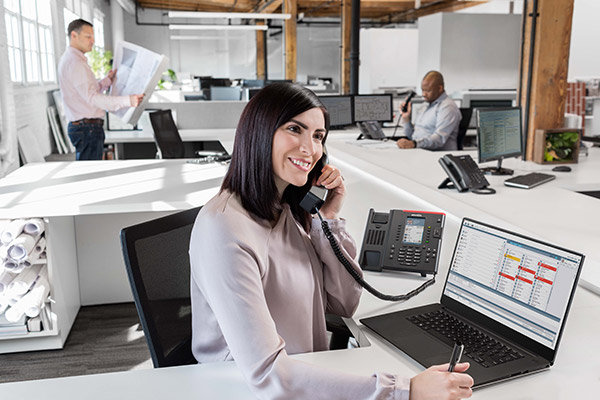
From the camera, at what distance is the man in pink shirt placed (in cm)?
460

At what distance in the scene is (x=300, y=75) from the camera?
19.1 meters

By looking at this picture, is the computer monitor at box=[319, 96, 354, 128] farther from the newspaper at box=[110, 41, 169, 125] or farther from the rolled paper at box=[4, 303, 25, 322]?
the rolled paper at box=[4, 303, 25, 322]

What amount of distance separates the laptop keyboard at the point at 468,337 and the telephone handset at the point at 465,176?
4.93 ft

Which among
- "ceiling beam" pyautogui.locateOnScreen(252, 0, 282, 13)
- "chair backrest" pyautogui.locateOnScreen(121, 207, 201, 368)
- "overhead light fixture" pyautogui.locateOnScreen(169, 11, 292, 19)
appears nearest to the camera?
"chair backrest" pyautogui.locateOnScreen(121, 207, 201, 368)

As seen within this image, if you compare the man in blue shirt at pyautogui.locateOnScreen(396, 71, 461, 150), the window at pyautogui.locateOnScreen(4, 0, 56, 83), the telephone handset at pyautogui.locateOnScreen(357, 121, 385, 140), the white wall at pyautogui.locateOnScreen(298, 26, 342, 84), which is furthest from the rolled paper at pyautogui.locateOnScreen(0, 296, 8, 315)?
the white wall at pyautogui.locateOnScreen(298, 26, 342, 84)

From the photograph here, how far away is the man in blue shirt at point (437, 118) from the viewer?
17.2 ft

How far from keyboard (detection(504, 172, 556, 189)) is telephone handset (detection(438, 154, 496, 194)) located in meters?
0.18

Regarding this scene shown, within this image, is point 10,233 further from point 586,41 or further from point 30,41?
point 586,41

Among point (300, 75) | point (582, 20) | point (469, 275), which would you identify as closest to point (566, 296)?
point (469, 275)

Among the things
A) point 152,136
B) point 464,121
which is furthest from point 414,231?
point 152,136

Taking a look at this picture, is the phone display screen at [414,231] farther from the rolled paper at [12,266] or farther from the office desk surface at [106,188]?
the rolled paper at [12,266]

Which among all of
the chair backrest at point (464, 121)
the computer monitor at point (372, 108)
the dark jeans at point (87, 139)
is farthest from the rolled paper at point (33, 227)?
the chair backrest at point (464, 121)

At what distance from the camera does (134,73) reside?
4.45 metres

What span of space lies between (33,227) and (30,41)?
6695mm
